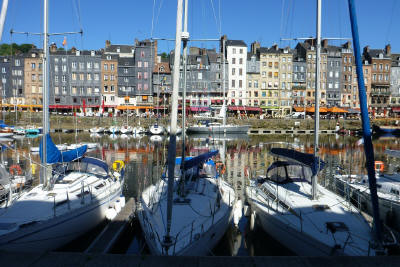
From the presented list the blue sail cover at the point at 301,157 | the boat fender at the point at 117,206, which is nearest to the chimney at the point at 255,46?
the blue sail cover at the point at 301,157

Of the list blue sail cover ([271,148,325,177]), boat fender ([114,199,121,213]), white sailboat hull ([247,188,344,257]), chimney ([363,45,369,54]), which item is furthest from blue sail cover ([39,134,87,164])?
chimney ([363,45,369,54])

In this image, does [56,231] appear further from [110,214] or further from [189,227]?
[189,227]

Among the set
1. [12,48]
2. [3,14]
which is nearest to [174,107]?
[3,14]

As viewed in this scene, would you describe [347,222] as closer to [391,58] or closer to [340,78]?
[340,78]

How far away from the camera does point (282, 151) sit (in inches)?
620

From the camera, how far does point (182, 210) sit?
465 inches

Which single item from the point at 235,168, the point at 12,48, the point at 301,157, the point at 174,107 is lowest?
the point at 235,168

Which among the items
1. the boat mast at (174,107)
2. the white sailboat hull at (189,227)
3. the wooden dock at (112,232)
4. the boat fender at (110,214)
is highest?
the boat mast at (174,107)

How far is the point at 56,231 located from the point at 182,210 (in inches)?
173

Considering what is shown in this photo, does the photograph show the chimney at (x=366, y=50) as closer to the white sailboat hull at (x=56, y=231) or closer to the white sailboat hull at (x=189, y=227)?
the white sailboat hull at (x=189, y=227)

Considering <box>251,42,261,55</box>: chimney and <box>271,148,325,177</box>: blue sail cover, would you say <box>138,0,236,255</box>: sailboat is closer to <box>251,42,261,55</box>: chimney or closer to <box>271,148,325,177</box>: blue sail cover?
<box>271,148,325,177</box>: blue sail cover

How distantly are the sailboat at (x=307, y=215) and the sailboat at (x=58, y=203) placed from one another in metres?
6.76

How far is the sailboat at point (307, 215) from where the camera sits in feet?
31.7

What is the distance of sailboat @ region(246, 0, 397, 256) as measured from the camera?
9.66 metres
